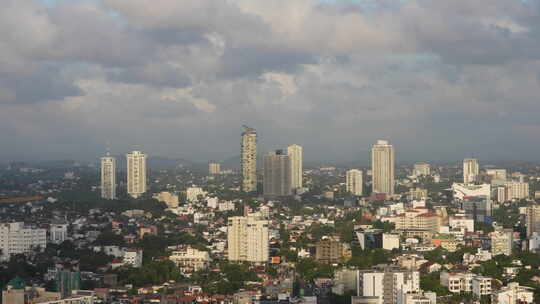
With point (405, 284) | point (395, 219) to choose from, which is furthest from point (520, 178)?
point (405, 284)

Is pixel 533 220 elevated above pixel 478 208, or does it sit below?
below

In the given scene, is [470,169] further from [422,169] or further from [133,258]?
[133,258]

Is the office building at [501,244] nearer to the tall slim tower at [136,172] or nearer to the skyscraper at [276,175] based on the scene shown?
the skyscraper at [276,175]

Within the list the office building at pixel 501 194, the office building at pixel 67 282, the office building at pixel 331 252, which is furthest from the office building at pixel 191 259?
the office building at pixel 501 194

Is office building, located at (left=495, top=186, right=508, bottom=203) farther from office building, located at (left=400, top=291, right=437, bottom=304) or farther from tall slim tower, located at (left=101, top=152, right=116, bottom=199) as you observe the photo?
office building, located at (left=400, top=291, right=437, bottom=304)

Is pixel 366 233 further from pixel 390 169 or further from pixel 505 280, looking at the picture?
pixel 390 169

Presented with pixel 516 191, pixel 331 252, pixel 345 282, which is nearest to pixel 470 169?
pixel 516 191
